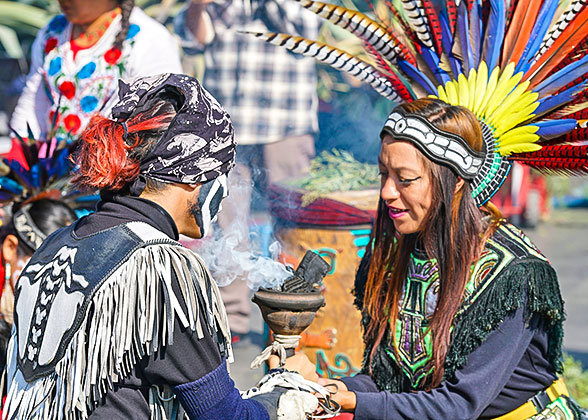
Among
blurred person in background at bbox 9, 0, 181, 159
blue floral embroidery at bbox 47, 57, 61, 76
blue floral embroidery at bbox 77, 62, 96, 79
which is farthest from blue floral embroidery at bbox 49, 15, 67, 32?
blue floral embroidery at bbox 77, 62, 96, 79

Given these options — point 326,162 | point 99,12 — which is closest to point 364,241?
point 326,162

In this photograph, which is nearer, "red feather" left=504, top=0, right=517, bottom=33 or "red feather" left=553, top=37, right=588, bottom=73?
"red feather" left=553, top=37, right=588, bottom=73

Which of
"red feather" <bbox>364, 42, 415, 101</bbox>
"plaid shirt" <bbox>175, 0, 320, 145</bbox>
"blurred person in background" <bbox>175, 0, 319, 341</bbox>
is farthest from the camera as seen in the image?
"plaid shirt" <bbox>175, 0, 320, 145</bbox>

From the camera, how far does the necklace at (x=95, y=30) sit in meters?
3.65

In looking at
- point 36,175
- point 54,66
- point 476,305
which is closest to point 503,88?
point 476,305

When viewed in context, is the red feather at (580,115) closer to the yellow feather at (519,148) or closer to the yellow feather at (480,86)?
the yellow feather at (519,148)

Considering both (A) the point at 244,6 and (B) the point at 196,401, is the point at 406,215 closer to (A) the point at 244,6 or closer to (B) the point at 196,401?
(B) the point at 196,401

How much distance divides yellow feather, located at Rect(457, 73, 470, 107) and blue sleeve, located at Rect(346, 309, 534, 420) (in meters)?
0.72

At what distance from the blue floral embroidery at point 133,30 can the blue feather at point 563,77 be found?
6.54ft

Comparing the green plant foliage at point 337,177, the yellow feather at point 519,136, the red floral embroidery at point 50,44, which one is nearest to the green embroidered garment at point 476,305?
the yellow feather at point 519,136

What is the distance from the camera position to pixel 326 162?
402 cm

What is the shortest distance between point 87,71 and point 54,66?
23cm

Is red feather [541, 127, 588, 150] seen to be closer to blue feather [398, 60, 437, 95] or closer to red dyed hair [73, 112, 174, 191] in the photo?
blue feather [398, 60, 437, 95]

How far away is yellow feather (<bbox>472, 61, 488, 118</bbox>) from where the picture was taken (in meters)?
2.47
